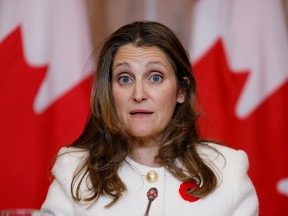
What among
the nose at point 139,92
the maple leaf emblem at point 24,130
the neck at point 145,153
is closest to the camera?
the nose at point 139,92

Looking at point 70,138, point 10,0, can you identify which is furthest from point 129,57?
point 10,0

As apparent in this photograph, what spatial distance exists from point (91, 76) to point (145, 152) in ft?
2.14

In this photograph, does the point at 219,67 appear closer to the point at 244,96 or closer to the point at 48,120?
the point at 244,96

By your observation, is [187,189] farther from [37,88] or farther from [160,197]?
[37,88]

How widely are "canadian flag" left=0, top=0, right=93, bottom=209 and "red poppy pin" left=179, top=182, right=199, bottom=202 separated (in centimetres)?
Result: 72

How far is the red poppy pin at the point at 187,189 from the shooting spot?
1.66 metres

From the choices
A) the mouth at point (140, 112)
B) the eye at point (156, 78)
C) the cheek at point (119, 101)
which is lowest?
the mouth at point (140, 112)

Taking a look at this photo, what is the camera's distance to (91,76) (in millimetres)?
2324

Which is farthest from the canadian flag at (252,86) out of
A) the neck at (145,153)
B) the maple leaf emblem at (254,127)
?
the neck at (145,153)

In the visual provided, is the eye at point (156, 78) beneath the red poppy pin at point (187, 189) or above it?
above

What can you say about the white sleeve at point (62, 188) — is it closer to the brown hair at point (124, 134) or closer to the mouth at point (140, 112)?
the brown hair at point (124, 134)

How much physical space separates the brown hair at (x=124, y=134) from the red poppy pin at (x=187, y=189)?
1cm

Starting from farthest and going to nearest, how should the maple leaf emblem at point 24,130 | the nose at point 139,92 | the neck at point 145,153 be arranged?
the maple leaf emblem at point 24,130 < the neck at point 145,153 < the nose at point 139,92

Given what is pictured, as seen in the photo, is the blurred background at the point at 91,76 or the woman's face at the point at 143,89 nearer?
the woman's face at the point at 143,89
